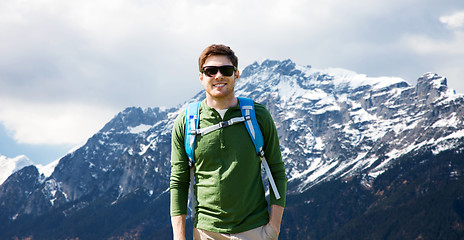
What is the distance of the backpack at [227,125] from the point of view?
23.8 feet

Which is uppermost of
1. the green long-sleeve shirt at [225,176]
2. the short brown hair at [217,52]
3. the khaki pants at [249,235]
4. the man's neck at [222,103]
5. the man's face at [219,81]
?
the short brown hair at [217,52]

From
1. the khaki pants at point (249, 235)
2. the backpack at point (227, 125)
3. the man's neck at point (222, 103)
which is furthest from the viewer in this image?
the man's neck at point (222, 103)

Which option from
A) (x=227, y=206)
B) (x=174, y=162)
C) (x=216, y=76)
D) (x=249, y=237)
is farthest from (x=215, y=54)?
(x=249, y=237)

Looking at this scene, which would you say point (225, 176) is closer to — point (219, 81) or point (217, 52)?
point (219, 81)

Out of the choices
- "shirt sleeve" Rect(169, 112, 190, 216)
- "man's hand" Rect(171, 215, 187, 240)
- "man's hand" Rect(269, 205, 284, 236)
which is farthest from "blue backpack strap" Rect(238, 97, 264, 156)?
"man's hand" Rect(171, 215, 187, 240)

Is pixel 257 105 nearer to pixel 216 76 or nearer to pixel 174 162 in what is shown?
pixel 216 76

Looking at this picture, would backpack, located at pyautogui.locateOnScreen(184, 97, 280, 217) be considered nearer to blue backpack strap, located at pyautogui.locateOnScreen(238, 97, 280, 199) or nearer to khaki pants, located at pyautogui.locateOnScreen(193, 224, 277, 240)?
blue backpack strap, located at pyautogui.locateOnScreen(238, 97, 280, 199)

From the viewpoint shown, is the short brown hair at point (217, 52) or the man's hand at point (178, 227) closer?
the man's hand at point (178, 227)

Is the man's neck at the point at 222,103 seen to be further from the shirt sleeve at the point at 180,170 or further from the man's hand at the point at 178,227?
the man's hand at the point at 178,227

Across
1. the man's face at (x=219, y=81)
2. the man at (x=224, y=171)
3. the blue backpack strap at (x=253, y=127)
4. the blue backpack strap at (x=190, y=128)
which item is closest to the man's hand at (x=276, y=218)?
the man at (x=224, y=171)

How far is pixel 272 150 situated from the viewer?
24.7ft

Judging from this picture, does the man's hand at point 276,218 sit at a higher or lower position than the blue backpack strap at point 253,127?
lower

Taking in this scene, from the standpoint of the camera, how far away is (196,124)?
7344mm

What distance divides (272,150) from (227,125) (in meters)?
0.84
